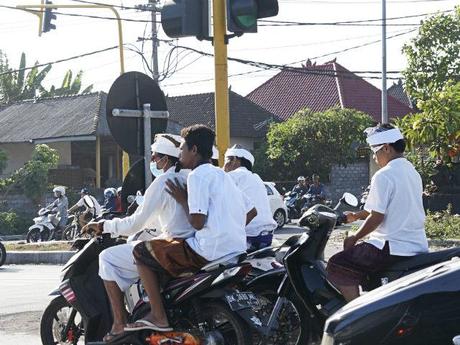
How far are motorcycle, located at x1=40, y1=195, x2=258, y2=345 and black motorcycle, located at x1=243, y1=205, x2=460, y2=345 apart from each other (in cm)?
33

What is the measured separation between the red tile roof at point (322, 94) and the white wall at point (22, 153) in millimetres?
12578

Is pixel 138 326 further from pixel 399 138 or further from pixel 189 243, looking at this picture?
pixel 399 138

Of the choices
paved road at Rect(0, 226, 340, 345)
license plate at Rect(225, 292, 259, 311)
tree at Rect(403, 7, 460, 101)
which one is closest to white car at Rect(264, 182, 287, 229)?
tree at Rect(403, 7, 460, 101)

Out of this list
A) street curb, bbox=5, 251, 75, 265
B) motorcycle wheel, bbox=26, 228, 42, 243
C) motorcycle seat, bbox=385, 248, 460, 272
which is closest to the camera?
motorcycle seat, bbox=385, 248, 460, 272

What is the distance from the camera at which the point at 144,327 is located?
6266mm

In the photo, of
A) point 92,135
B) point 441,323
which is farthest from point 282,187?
point 441,323

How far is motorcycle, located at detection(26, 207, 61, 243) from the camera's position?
2292 cm

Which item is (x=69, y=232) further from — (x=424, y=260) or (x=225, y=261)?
(x=424, y=260)

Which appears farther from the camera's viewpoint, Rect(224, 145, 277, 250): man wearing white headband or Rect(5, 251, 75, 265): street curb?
Rect(5, 251, 75, 265): street curb

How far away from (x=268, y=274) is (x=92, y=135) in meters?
29.0

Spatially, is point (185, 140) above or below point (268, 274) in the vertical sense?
above

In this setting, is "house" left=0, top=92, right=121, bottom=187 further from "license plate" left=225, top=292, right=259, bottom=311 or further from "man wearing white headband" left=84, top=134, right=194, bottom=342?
"license plate" left=225, top=292, right=259, bottom=311

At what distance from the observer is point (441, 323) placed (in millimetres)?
3809

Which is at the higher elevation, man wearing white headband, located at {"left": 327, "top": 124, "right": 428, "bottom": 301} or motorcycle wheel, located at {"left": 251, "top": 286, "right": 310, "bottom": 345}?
man wearing white headband, located at {"left": 327, "top": 124, "right": 428, "bottom": 301}
